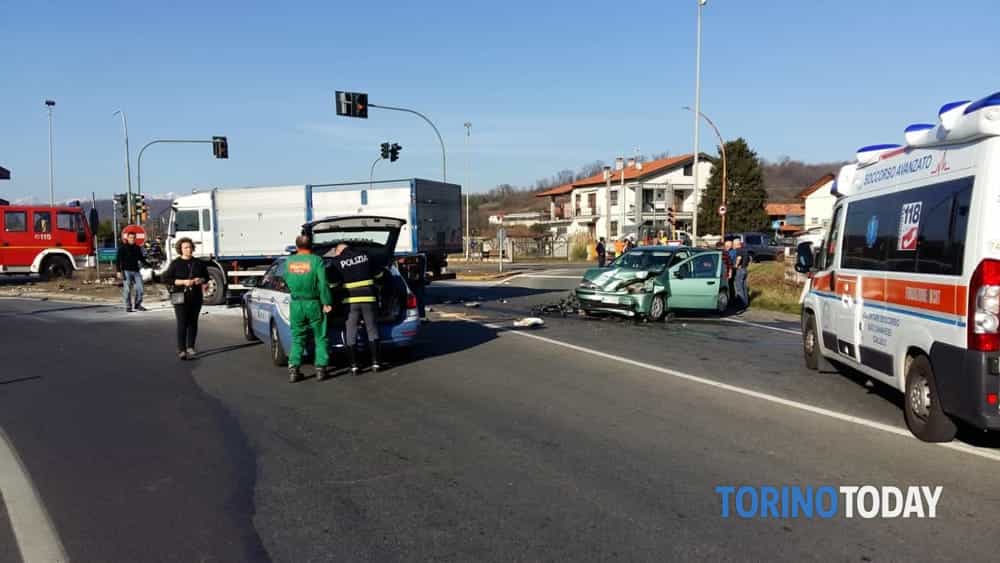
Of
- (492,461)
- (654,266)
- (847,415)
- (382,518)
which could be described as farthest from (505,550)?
(654,266)

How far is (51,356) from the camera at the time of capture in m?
11.5

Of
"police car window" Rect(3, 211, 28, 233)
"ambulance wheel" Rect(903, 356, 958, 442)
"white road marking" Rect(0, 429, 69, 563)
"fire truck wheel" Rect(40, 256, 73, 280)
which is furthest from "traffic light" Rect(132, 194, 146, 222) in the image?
"ambulance wheel" Rect(903, 356, 958, 442)

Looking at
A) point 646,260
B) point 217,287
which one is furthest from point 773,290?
point 217,287

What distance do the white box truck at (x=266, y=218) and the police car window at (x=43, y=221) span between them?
880 cm

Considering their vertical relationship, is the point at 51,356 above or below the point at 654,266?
below

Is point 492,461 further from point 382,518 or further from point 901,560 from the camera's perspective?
point 901,560

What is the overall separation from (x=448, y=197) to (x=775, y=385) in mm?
14865

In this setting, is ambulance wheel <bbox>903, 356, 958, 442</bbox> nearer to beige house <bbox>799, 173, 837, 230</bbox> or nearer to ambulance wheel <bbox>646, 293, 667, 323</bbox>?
ambulance wheel <bbox>646, 293, 667, 323</bbox>

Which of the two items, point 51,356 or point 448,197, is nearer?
point 51,356

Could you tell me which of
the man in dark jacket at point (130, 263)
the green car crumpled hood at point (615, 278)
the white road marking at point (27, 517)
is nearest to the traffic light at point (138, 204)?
the man in dark jacket at point (130, 263)

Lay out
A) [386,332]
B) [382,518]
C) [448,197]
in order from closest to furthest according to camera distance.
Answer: [382,518]
[386,332]
[448,197]

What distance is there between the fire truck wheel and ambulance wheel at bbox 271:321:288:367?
2244cm

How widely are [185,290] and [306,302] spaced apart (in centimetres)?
306

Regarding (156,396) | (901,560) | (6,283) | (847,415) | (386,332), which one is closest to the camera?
(901,560)
